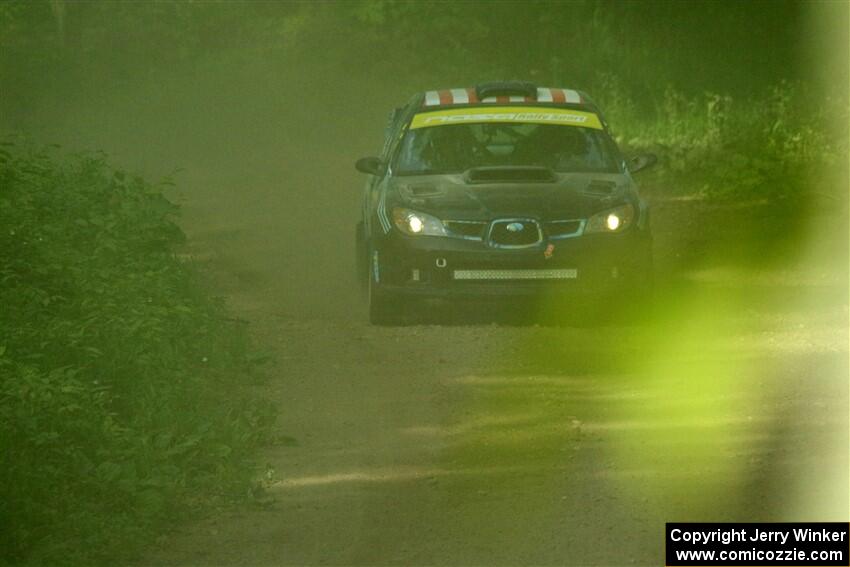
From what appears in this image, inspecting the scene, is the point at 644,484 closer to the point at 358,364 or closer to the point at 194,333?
the point at 358,364

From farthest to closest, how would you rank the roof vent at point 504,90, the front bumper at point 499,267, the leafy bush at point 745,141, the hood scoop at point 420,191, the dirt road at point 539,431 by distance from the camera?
1. the leafy bush at point 745,141
2. the roof vent at point 504,90
3. the hood scoop at point 420,191
4. the front bumper at point 499,267
5. the dirt road at point 539,431

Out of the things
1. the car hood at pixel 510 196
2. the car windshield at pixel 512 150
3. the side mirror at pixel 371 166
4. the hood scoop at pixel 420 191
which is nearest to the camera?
the car hood at pixel 510 196

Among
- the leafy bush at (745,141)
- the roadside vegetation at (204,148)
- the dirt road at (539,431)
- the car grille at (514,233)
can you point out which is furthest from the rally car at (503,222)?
the leafy bush at (745,141)

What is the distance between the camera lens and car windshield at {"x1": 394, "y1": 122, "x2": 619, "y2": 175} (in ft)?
45.1

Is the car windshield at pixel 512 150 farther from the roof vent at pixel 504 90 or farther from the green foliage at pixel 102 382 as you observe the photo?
the green foliage at pixel 102 382

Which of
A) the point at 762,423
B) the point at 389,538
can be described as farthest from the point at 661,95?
the point at 389,538

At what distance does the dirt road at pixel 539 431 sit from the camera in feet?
24.4

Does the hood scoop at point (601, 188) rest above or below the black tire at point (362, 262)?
above

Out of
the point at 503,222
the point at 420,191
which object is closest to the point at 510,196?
the point at 503,222

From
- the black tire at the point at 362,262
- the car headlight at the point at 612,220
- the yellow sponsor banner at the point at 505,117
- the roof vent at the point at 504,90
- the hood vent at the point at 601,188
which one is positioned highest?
the roof vent at the point at 504,90

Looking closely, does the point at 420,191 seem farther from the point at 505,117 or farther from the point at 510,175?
the point at 505,117

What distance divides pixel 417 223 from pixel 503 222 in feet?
1.96

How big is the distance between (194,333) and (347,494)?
3885 mm

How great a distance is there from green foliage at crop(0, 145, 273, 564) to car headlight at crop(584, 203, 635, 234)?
2465 millimetres
